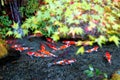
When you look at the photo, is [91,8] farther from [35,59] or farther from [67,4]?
[35,59]

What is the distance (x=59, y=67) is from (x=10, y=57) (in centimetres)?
88

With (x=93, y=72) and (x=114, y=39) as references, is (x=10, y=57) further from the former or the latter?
(x=114, y=39)

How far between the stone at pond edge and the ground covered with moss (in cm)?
4

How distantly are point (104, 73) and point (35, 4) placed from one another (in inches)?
116

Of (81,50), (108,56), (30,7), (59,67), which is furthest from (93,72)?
(30,7)

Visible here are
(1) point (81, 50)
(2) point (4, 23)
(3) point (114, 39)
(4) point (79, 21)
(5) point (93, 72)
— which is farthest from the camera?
(2) point (4, 23)

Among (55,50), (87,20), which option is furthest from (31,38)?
(87,20)

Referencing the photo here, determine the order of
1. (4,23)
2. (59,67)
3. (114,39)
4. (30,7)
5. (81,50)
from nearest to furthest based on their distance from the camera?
(59,67)
(81,50)
(114,39)
(4,23)
(30,7)

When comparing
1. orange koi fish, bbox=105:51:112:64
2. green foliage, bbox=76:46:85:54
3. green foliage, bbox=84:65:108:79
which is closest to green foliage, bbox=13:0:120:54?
green foliage, bbox=76:46:85:54

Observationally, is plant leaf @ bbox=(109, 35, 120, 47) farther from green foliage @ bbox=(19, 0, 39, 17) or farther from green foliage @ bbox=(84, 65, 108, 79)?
green foliage @ bbox=(19, 0, 39, 17)

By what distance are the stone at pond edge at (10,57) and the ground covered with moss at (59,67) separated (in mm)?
43

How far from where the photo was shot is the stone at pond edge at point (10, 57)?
181 inches

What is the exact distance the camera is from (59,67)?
181 inches

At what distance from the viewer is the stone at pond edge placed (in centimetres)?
459
